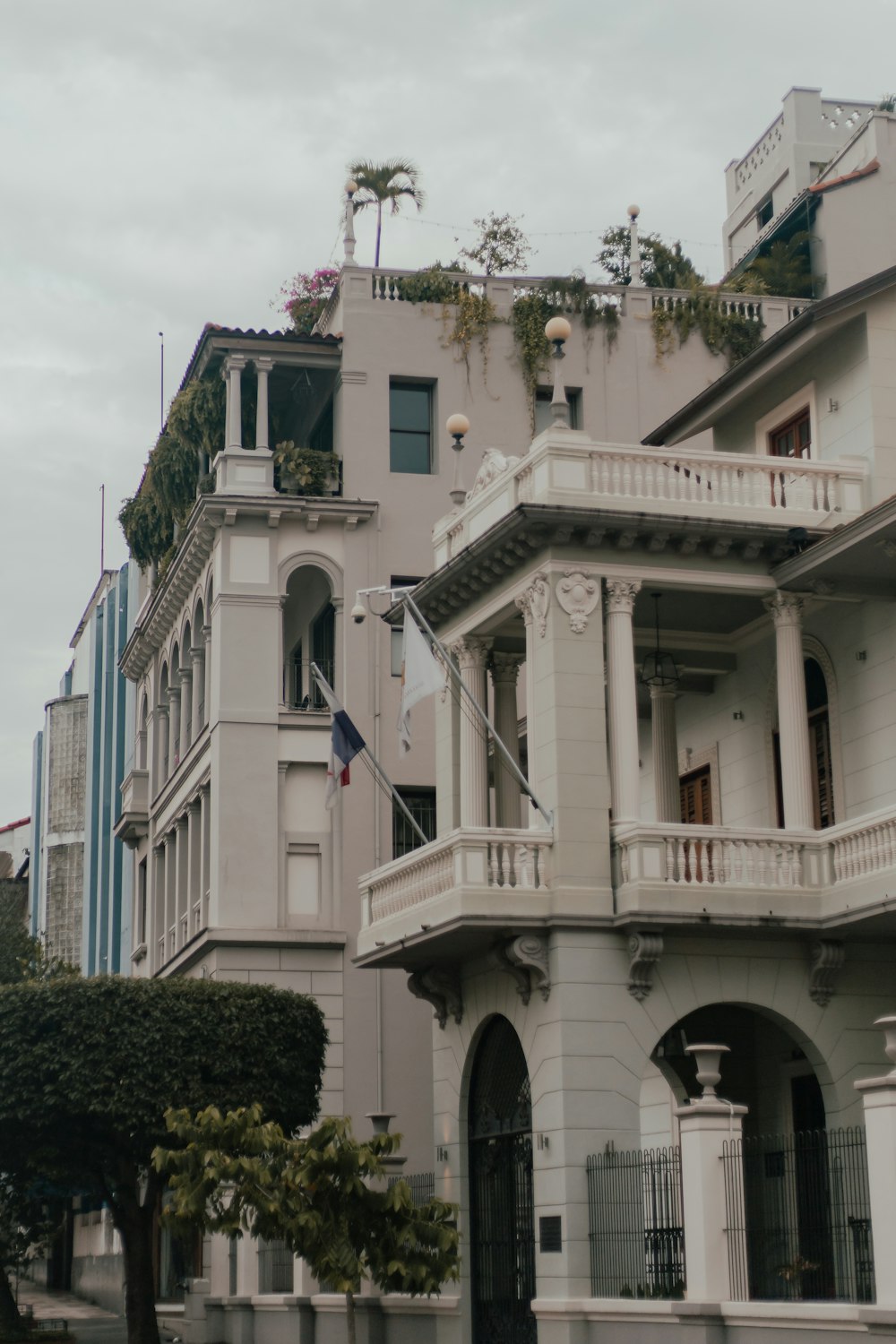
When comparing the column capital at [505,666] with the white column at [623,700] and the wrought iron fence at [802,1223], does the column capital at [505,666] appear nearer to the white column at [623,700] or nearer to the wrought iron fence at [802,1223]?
the white column at [623,700]

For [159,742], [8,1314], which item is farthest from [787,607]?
[159,742]

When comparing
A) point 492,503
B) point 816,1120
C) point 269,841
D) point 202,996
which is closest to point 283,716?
point 269,841

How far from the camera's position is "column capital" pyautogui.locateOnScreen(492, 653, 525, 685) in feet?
106

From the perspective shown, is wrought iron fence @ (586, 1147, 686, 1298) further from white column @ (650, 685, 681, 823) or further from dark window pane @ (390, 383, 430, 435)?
dark window pane @ (390, 383, 430, 435)

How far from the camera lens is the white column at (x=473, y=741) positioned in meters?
30.6

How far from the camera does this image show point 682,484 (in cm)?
2900

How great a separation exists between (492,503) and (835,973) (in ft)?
27.8

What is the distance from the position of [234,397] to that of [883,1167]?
2809cm

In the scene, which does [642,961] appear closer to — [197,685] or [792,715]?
[792,715]

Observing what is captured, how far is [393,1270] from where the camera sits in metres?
25.5

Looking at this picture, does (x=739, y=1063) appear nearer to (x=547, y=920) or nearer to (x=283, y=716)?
(x=547, y=920)

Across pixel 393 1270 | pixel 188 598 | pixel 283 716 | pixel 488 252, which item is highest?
pixel 488 252

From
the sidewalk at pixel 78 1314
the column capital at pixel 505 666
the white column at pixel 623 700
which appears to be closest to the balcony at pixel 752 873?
the white column at pixel 623 700

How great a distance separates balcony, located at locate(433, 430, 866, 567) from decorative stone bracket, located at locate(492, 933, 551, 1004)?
6.00 m
